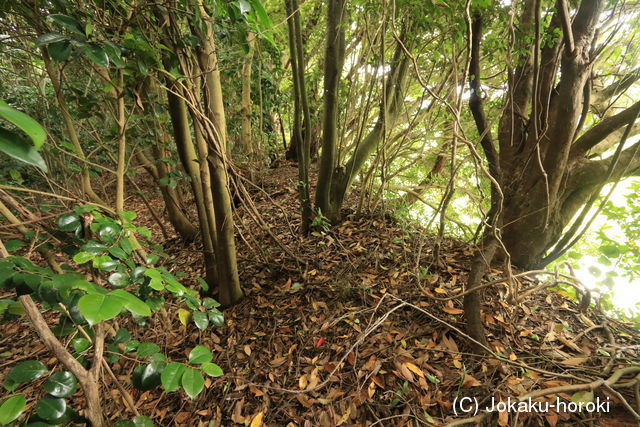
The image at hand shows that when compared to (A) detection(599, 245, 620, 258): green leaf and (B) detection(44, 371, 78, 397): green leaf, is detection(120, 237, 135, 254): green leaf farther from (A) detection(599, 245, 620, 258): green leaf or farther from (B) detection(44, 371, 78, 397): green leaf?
(A) detection(599, 245, 620, 258): green leaf

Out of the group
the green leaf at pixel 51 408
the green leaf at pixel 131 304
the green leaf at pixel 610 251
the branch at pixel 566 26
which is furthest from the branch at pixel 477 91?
the green leaf at pixel 51 408

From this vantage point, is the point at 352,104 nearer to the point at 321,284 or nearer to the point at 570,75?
the point at 570,75

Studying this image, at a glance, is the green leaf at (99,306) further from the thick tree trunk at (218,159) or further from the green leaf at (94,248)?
the thick tree trunk at (218,159)

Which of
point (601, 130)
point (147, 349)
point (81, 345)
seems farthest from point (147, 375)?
point (601, 130)

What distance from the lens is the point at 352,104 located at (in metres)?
3.41

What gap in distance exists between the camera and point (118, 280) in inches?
36.5

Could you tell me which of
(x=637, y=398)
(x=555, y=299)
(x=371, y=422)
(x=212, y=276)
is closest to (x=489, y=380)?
(x=637, y=398)

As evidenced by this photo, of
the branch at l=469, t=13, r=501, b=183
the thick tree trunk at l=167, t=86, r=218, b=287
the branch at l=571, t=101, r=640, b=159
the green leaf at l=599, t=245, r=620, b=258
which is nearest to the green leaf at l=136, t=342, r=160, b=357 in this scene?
the thick tree trunk at l=167, t=86, r=218, b=287

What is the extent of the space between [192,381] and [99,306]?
40 cm

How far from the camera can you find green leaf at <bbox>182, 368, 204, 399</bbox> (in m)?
0.80

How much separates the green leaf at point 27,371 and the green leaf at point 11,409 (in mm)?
61

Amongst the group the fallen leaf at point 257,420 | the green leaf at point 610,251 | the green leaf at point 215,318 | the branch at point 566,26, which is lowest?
the fallen leaf at point 257,420

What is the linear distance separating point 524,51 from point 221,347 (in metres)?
3.28

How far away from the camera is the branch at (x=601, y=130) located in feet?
5.99
